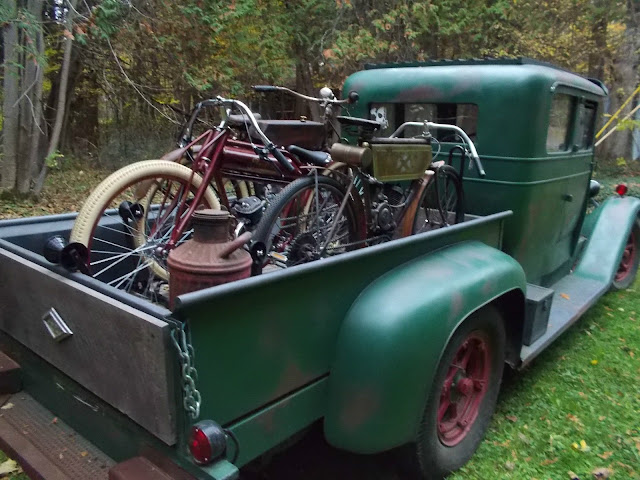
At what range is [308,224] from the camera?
3.10m

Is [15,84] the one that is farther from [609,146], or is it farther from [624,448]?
[609,146]

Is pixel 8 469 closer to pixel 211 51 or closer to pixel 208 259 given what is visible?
pixel 208 259

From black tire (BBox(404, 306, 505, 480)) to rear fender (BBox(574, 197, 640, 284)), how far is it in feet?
6.29

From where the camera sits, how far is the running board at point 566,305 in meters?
3.13

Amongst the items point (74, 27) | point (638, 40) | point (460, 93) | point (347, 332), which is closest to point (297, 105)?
point (74, 27)

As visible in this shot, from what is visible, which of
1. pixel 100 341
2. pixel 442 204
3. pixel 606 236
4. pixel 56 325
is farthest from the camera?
pixel 606 236

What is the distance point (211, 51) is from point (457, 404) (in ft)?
27.9

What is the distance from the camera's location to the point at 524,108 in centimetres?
340

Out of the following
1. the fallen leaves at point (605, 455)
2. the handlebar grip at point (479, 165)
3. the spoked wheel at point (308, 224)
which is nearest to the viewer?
the spoked wheel at point (308, 224)

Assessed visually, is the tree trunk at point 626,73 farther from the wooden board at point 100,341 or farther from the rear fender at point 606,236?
the wooden board at point 100,341

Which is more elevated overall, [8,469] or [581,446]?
[8,469]

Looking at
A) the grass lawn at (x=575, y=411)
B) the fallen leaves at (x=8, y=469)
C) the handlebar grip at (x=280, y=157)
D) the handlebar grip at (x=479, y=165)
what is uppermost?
the handlebar grip at (x=280, y=157)

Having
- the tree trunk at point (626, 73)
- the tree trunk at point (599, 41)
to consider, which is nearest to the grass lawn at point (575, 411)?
the tree trunk at point (599, 41)

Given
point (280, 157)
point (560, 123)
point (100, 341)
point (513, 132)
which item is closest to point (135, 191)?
point (280, 157)
